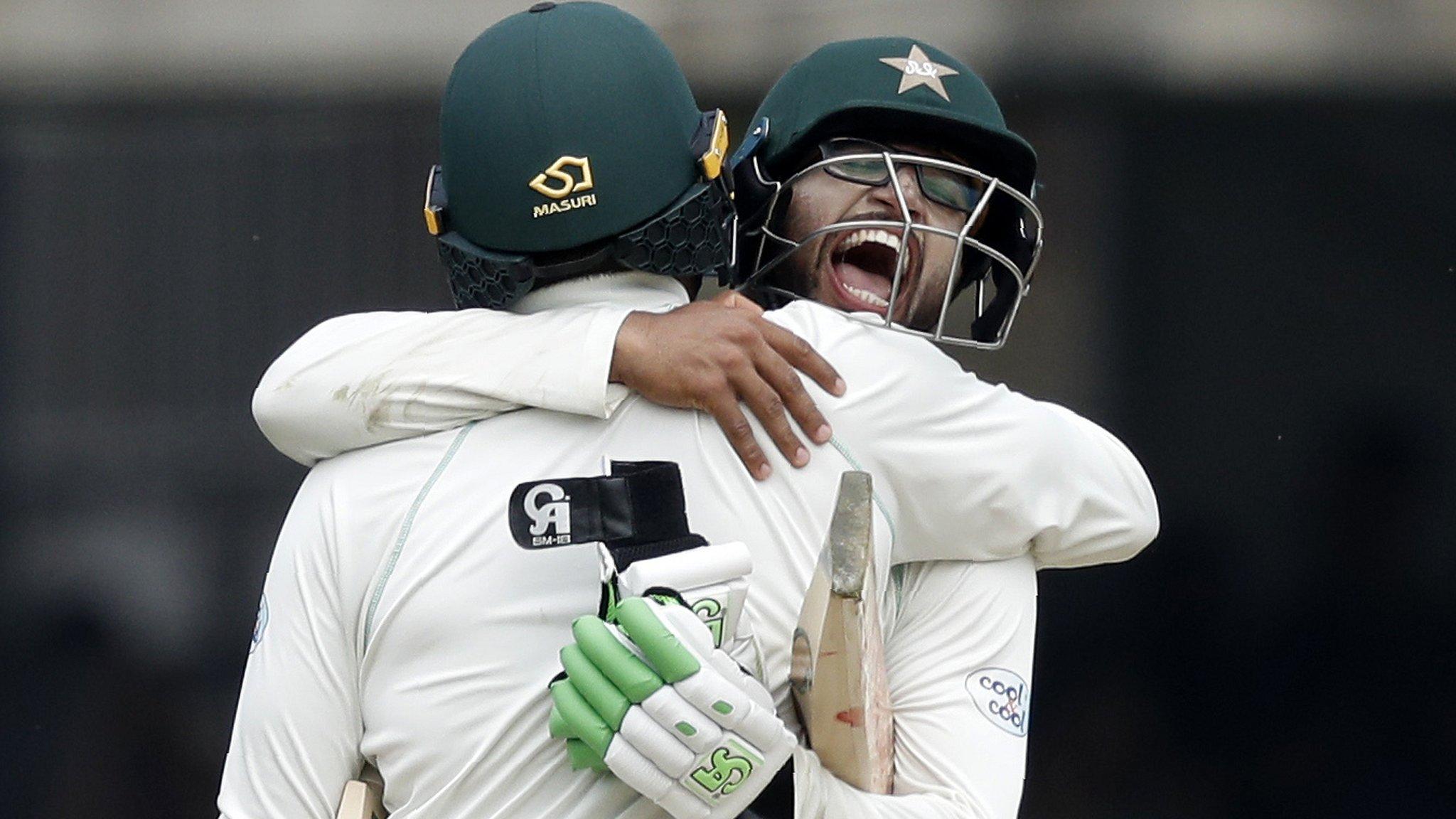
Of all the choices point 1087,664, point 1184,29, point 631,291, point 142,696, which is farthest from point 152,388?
point 631,291

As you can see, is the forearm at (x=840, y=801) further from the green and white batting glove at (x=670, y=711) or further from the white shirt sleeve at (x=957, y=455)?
the white shirt sleeve at (x=957, y=455)

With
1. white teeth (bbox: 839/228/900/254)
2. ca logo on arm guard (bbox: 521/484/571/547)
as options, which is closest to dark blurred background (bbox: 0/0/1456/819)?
white teeth (bbox: 839/228/900/254)

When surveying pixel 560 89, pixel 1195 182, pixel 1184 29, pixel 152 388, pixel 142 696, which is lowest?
pixel 142 696

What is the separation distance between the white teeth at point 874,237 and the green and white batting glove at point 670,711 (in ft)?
1.97

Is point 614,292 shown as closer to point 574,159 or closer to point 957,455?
point 574,159

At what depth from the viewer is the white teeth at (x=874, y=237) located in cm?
176

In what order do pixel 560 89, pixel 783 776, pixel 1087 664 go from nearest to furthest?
pixel 783 776, pixel 560 89, pixel 1087 664

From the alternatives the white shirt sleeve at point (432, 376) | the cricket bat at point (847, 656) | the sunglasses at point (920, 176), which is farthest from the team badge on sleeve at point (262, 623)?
the sunglasses at point (920, 176)

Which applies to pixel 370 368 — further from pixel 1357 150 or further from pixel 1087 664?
pixel 1357 150

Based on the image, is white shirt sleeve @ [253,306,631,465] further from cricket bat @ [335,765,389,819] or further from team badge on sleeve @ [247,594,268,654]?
cricket bat @ [335,765,389,819]

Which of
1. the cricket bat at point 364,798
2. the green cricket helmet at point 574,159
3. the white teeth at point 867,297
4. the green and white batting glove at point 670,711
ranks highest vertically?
the green cricket helmet at point 574,159

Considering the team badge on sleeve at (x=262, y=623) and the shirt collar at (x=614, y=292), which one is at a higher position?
the shirt collar at (x=614, y=292)

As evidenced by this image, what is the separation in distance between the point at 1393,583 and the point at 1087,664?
1.87ft

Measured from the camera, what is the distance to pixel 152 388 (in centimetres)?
346
